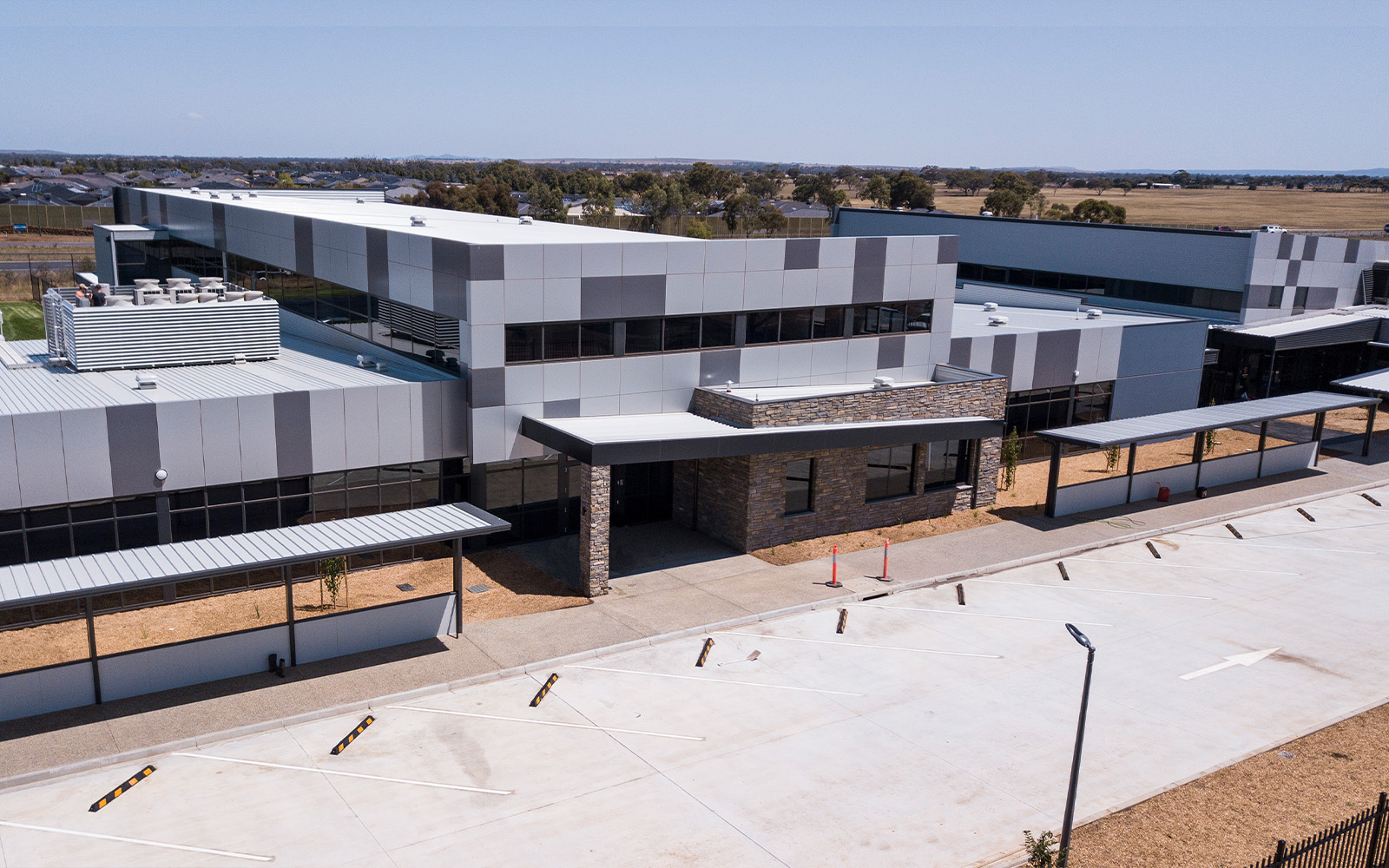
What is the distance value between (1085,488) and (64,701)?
29520 mm

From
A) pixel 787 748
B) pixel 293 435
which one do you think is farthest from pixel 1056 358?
pixel 293 435

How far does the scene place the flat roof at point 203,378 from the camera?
82.3 feet

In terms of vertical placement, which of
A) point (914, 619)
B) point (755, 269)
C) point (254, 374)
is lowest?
point (914, 619)

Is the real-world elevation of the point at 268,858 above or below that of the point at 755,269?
below

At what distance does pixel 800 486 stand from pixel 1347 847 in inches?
692

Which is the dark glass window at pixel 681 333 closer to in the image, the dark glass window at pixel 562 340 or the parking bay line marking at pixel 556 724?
the dark glass window at pixel 562 340

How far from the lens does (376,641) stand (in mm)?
23047

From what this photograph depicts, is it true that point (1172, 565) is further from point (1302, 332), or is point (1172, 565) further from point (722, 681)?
point (1302, 332)

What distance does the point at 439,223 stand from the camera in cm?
3900

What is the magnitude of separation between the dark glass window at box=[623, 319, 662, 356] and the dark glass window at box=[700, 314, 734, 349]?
1.56 metres

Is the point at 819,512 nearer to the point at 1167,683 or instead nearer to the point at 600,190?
the point at 1167,683

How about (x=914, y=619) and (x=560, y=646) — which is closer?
(x=560, y=646)

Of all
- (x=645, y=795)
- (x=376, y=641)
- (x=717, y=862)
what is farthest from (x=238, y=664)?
(x=717, y=862)

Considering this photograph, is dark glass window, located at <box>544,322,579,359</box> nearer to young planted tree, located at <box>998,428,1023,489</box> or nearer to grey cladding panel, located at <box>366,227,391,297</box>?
grey cladding panel, located at <box>366,227,391,297</box>
